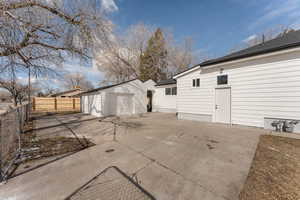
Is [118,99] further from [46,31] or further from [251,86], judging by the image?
[251,86]

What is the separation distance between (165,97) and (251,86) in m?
7.95

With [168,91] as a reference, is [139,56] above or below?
above

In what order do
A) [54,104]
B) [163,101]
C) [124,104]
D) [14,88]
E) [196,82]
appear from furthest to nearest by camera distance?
[54,104] → [14,88] → [163,101] → [124,104] → [196,82]

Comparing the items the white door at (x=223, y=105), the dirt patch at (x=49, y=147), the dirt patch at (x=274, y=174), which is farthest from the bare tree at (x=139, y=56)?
the dirt patch at (x=274, y=174)

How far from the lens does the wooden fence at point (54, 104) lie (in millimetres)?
15236

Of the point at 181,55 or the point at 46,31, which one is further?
the point at 181,55

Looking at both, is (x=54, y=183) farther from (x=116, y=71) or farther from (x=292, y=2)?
(x=116, y=71)

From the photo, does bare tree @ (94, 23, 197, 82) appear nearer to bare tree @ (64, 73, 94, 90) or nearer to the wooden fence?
the wooden fence

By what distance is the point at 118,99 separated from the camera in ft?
37.6

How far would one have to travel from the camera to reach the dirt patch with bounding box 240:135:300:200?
1.98 meters

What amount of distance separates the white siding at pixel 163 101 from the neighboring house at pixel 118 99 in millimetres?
1037

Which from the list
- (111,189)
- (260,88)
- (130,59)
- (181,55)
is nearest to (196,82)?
(260,88)

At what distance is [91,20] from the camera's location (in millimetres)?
5773

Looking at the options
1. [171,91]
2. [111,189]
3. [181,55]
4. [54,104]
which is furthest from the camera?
[181,55]
